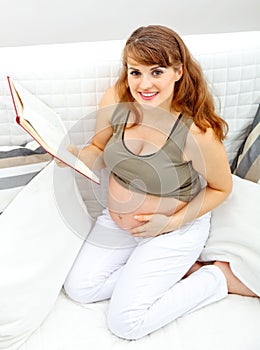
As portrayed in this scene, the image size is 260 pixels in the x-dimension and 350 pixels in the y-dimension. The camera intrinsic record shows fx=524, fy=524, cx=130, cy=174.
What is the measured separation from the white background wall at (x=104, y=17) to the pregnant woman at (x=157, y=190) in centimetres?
37

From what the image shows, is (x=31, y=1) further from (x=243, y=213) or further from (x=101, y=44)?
(x=243, y=213)

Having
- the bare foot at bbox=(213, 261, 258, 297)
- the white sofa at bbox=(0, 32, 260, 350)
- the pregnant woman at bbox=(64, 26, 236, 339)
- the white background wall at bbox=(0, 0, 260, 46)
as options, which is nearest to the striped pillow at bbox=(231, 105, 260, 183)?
the white sofa at bbox=(0, 32, 260, 350)

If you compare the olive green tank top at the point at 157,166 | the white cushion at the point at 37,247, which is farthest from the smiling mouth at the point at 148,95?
the white cushion at the point at 37,247

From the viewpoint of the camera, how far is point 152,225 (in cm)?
133

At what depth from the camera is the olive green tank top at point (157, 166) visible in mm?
1283

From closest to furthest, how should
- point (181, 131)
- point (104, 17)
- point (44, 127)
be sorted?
point (44, 127), point (181, 131), point (104, 17)

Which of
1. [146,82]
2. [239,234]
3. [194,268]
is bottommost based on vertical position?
[194,268]

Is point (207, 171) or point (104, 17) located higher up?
point (104, 17)

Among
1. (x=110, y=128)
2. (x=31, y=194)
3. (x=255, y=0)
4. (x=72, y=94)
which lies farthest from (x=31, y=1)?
(x=255, y=0)

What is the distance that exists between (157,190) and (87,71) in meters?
0.39

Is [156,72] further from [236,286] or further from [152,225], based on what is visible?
[236,286]

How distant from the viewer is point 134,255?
1.36 metres

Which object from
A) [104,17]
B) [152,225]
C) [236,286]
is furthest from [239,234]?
[104,17]

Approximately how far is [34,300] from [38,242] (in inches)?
5.6
